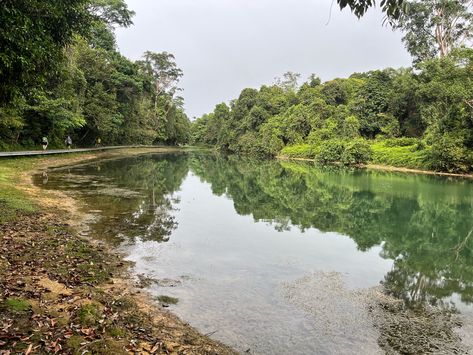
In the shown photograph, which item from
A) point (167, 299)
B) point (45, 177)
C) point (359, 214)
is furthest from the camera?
point (45, 177)

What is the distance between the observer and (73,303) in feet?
15.9

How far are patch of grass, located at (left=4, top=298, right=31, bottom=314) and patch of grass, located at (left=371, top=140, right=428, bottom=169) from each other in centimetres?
3575

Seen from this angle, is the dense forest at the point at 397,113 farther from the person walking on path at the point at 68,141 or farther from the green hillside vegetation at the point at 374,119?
the person walking on path at the point at 68,141

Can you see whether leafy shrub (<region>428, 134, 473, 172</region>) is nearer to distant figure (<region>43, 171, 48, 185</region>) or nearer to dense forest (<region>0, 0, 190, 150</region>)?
dense forest (<region>0, 0, 190, 150</region>)

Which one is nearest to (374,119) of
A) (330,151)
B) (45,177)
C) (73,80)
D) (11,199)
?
(330,151)

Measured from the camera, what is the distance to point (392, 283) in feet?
24.2

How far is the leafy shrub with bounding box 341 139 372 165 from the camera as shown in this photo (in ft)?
135

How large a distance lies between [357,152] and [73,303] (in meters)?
39.4

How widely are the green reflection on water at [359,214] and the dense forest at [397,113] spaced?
31.7ft

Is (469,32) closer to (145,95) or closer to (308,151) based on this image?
(308,151)

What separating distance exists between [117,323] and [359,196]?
635 inches

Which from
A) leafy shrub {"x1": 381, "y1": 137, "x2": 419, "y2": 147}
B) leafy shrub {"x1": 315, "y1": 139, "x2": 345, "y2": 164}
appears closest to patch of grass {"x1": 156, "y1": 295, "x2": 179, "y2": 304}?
leafy shrub {"x1": 381, "y1": 137, "x2": 419, "y2": 147}

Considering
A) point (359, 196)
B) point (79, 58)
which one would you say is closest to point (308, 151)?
point (79, 58)

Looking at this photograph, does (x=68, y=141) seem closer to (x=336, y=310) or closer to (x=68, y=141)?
(x=68, y=141)
